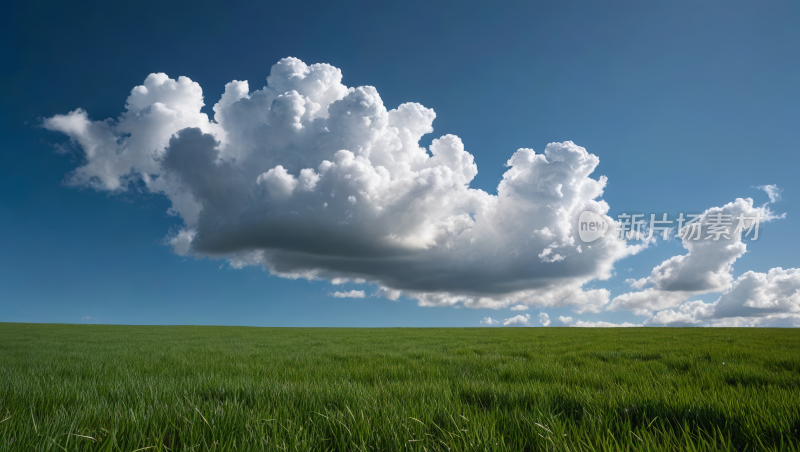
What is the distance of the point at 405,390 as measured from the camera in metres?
4.10

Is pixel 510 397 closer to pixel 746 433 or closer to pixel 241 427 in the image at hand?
pixel 746 433

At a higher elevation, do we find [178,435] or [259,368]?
[178,435]

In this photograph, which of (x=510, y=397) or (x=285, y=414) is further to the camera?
(x=510, y=397)

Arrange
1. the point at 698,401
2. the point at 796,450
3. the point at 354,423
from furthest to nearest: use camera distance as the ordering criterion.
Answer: the point at 698,401
the point at 354,423
the point at 796,450

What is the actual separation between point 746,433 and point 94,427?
4.41 m

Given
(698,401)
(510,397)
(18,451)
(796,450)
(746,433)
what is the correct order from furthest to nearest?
(510,397)
(698,401)
(746,433)
(796,450)
(18,451)

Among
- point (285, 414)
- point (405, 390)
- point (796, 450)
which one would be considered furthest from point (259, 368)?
point (796, 450)

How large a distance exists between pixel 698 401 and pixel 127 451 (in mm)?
4416

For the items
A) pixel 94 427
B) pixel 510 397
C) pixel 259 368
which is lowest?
pixel 259 368

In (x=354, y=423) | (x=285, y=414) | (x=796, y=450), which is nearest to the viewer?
(x=796, y=450)

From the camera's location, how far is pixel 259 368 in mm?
6844

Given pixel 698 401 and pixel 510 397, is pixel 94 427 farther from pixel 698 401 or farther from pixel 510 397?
pixel 698 401

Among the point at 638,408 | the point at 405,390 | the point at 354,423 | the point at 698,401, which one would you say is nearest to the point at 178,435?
the point at 354,423

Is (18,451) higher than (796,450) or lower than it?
higher
